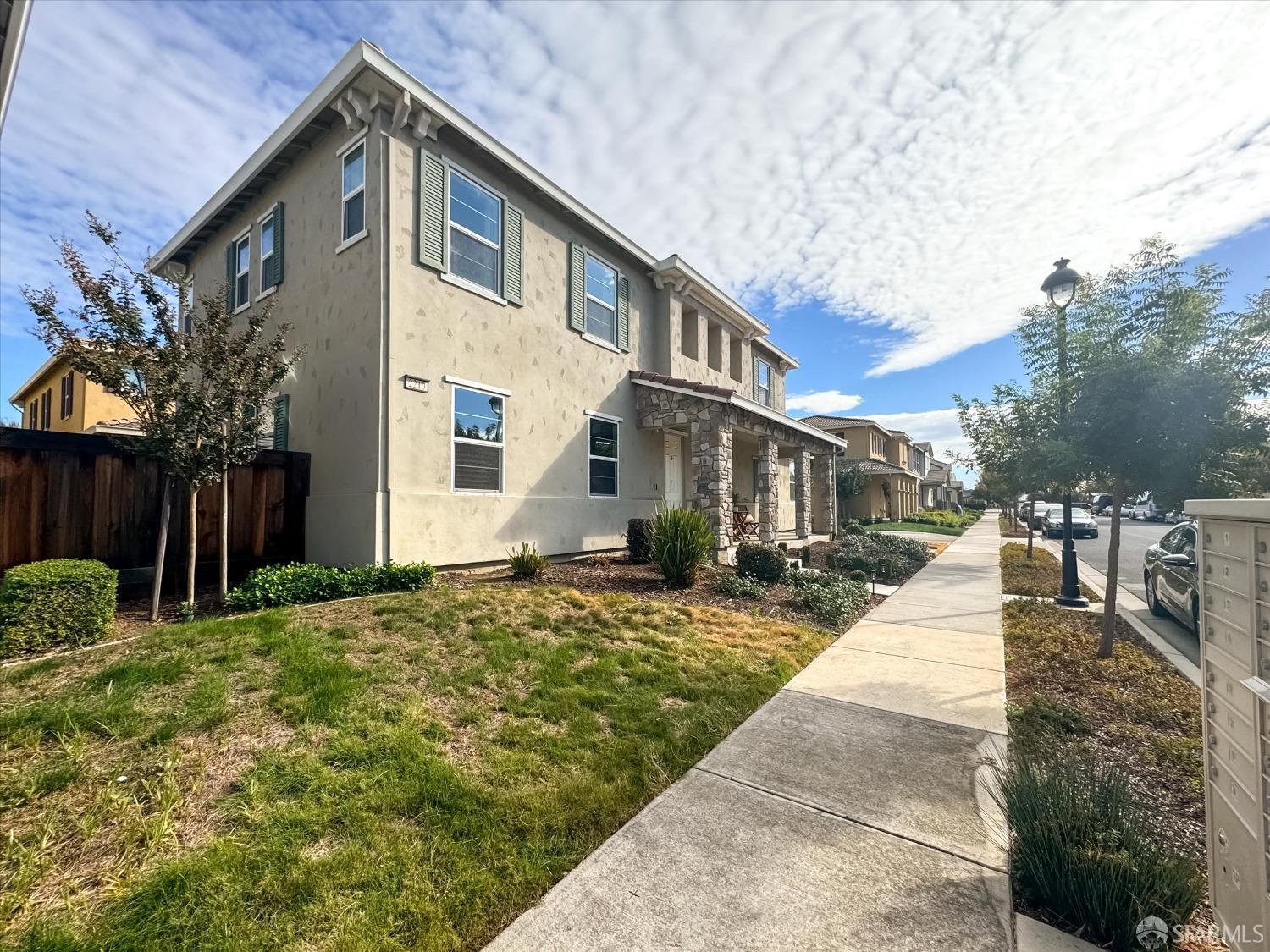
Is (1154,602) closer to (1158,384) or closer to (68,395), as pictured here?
(1158,384)

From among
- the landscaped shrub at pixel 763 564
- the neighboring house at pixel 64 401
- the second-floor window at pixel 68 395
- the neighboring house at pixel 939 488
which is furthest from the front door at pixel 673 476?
the neighboring house at pixel 939 488

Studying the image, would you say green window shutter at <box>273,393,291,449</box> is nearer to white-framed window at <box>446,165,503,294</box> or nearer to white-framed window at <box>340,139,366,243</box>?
white-framed window at <box>340,139,366,243</box>

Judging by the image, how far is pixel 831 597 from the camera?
27.1ft

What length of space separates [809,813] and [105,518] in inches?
338

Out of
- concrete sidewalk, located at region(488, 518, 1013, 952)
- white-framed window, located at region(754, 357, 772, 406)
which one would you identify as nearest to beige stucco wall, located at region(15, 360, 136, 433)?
white-framed window, located at region(754, 357, 772, 406)

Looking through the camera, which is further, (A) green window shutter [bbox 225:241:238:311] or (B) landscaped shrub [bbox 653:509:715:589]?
(A) green window shutter [bbox 225:241:238:311]

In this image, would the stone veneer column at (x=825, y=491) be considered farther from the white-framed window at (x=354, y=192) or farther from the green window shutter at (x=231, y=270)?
the green window shutter at (x=231, y=270)

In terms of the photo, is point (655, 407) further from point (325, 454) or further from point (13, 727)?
point (13, 727)

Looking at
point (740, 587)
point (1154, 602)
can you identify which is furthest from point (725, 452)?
point (1154, 602)

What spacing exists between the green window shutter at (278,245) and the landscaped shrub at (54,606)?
7.11 metres

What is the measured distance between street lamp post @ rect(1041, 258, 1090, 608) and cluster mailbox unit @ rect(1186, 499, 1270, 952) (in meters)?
4.76

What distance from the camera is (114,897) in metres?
2.25

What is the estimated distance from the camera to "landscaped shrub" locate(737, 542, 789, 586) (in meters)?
9.62

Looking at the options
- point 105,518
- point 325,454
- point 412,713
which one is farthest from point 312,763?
point 325,454
